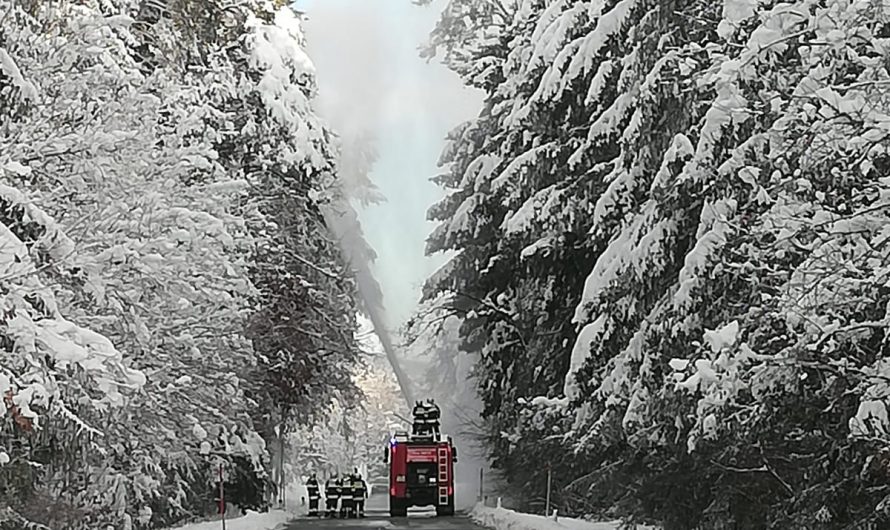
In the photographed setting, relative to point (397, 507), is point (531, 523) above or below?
below

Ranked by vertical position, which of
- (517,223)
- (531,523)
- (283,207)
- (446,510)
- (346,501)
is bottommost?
(531,523)

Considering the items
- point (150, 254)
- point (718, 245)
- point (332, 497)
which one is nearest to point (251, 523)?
point (332, 497)

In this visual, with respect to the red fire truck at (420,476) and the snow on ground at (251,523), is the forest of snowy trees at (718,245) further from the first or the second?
the red fire truck at (420,476)

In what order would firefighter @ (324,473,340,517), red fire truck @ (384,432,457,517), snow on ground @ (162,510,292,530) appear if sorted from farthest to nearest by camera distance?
firefighter @ (324,473,340,517) < red fire truck @ (384,432,457,517) < snow on ground @ (162,510,292,530)

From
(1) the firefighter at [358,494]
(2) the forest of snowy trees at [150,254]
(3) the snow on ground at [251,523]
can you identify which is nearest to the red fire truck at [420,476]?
(1) the firefighter at [358,494]

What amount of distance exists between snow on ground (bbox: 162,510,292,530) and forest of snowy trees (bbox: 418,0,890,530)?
6.03 m

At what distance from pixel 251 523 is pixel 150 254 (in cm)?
1280

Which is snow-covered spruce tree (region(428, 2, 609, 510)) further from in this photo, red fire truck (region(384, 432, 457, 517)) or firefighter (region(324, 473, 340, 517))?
firefighter (region(324, 473, 340, 517))

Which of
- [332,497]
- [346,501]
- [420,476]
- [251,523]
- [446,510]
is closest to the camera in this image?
[251,523]

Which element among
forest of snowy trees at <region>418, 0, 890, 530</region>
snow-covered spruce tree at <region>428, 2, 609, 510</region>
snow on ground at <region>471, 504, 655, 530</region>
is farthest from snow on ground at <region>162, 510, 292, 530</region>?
forest of snowy trees at <region>418, 0, 890, 530</region>

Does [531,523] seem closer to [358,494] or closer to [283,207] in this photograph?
[283,207]

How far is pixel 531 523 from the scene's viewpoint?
22.5 m

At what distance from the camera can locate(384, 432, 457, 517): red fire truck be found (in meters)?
35.6

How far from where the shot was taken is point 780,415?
11.8 metres
